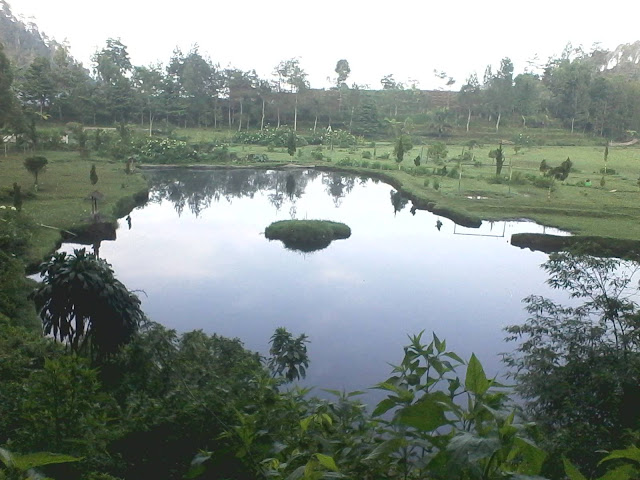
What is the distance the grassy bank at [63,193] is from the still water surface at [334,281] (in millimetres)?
822

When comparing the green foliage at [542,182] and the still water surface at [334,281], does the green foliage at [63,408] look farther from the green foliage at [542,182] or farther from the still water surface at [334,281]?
the green foliage at [542,182]

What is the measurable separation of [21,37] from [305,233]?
2741 inches

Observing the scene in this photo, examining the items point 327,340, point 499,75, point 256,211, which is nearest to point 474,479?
point 327,340

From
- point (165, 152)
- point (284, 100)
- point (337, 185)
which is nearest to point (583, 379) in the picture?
point (337, 185)

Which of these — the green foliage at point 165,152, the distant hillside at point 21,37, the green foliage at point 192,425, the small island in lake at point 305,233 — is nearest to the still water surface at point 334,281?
the small island in lake at point 305,233

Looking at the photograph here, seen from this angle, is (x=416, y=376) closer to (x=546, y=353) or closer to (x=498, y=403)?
(x=498, y=403)

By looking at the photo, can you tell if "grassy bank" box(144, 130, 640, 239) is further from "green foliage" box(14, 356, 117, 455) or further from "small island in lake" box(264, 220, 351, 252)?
"green foliage" box(14, 356, 117, 455)

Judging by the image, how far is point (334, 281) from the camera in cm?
1358

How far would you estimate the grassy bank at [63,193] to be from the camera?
49.0 feet

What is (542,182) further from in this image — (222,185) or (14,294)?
(14,294)

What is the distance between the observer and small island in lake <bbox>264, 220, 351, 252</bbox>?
16.9 m

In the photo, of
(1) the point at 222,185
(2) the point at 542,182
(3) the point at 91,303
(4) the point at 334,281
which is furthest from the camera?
(1) the point at 222,185

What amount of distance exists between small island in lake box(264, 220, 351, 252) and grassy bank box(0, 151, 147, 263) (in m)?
5.03

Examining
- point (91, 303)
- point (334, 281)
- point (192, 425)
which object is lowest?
point (334, 281)
